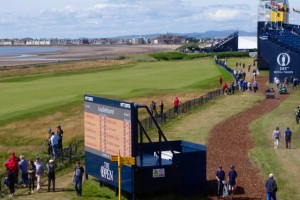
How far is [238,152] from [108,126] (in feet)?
29.2

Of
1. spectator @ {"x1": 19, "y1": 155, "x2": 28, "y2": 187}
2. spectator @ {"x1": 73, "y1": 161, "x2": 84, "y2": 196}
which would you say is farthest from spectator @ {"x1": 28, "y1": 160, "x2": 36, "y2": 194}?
spectator @ {"x1": 73, "y1": 161, "x2": 84, "y2": 196}

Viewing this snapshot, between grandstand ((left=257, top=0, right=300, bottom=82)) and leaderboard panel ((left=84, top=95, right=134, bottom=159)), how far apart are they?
1622 inches

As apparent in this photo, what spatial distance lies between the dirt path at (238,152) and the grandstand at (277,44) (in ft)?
58.6

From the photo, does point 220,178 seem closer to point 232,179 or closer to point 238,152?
point 232,179

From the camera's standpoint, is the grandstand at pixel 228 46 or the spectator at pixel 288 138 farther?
the grandstand at pixel 228 46

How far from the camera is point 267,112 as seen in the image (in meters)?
39.8

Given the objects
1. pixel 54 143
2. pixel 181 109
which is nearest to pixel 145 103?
pixel 181 109

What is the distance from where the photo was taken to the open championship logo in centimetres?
5950

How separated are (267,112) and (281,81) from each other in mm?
20329

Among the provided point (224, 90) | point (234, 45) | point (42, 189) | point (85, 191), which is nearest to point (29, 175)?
point (42, 189)

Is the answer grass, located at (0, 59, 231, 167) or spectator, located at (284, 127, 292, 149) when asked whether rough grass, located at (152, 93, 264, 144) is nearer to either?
spectator, located at (284, 127, 292, 149)

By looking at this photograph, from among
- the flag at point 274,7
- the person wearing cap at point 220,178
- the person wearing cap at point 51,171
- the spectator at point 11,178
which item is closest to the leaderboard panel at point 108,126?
the person wearing cap at point 51,171

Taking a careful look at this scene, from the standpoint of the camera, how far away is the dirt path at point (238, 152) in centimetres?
2064

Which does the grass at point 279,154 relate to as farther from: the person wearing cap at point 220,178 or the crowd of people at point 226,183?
the person wearing cap at point 220,178
